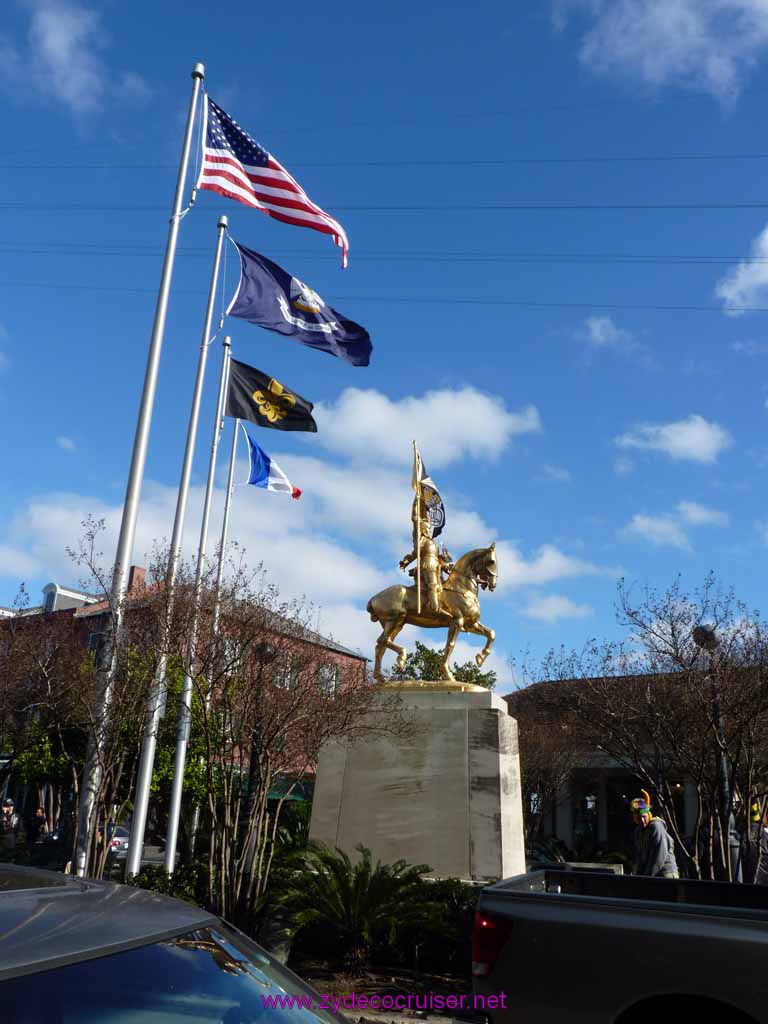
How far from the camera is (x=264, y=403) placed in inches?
721

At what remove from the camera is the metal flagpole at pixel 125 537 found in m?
10.3

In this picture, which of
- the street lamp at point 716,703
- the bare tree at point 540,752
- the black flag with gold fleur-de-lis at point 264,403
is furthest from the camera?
the bare tree at point 540,752

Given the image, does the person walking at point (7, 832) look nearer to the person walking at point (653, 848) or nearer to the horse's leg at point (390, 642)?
the horse's leg at point (390, 642)

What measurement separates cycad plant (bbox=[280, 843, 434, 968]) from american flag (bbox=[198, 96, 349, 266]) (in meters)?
9.90

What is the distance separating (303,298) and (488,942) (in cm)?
1289

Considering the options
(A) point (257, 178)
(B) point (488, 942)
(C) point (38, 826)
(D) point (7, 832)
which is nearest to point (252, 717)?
(B) point (488, 942)

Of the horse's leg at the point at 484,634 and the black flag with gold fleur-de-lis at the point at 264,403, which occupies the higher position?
the black flag with gold fleur-de-lis at the point at 264,403

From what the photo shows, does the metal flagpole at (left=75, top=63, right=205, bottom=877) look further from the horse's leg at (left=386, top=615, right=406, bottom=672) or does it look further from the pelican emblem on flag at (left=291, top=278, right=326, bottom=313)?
the horse's leg at (left=386, top=615, right=406, bottom=672)

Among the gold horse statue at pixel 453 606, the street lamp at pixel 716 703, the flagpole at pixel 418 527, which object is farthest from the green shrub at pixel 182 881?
the street lamp at pixel 716 703

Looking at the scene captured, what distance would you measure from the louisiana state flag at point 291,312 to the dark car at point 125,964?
1315cm

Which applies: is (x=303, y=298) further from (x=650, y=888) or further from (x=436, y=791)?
(x=650, y=888)

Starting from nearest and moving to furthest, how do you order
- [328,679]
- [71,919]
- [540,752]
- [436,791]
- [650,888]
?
[71,919] → [650,888] → [436,791] → [328,679] → [540,752]

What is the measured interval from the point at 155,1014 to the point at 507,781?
11376 mm

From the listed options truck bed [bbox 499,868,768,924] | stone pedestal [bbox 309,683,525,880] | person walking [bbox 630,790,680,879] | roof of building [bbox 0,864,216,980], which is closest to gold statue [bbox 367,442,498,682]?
stone pedestal [bbox 309,683,525,880]
